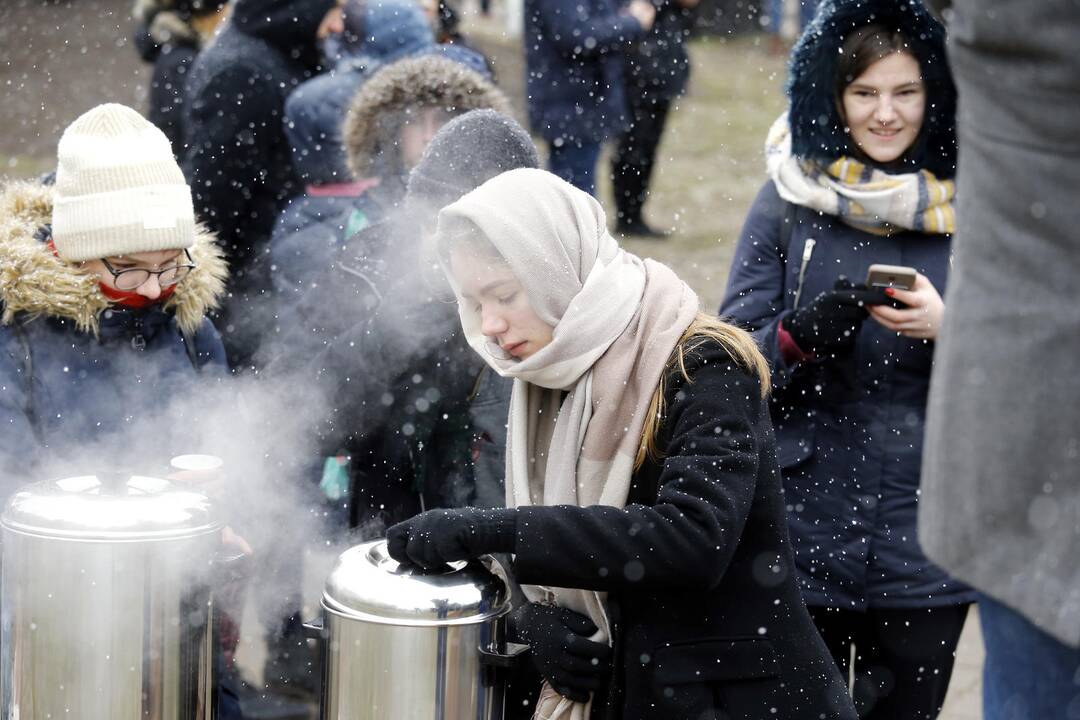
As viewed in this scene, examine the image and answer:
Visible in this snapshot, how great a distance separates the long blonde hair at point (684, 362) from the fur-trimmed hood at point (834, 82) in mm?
1212

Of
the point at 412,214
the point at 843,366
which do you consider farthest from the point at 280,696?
the point at 843,366

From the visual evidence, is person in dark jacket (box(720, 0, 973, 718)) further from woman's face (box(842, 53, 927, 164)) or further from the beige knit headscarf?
the beige knit headscarf

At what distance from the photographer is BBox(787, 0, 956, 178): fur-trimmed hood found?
143 inches

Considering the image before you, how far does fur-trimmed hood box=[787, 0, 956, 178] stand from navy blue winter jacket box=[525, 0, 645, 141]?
4155 millimetres

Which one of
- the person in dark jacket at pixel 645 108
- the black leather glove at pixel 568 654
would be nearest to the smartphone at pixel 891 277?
the black leather glove at pixel 568 654

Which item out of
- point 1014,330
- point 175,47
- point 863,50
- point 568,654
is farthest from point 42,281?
point 175,47

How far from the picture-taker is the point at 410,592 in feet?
8.22

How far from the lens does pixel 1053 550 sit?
166 cm

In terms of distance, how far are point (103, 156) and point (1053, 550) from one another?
248 cm

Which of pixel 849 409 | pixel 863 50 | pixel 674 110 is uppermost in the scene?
pixel 863 50

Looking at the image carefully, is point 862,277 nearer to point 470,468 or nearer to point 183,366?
point 470,468

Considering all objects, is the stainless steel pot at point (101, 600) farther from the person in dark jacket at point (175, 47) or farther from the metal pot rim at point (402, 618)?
the person in dark jacket at point (175, 47)

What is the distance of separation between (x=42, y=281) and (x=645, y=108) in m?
6.81

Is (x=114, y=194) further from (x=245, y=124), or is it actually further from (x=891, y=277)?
(x=245, y=124)
